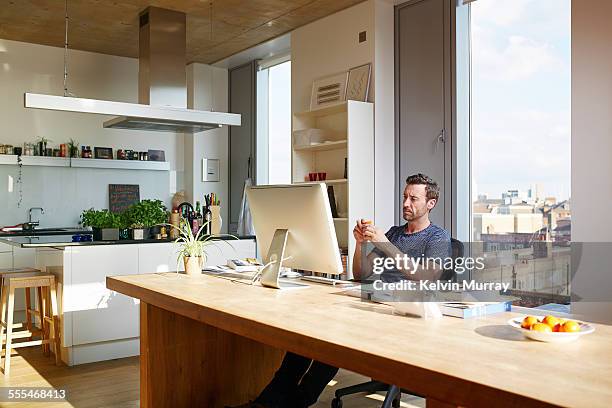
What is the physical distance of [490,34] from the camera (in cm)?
450

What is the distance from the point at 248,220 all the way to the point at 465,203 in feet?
9.84

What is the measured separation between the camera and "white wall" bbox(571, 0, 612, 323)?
11.9 feet

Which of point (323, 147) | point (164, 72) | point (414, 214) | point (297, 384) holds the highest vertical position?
point (164, 72)

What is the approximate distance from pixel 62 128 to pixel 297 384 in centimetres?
488

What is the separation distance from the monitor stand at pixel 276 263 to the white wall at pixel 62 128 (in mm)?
4497

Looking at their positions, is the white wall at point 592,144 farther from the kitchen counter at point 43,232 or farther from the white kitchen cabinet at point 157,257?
the kitchen counter at point 43,232

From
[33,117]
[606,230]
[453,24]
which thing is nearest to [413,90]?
[453,24]

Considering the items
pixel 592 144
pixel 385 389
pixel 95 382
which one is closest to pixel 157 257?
pixel 95 382

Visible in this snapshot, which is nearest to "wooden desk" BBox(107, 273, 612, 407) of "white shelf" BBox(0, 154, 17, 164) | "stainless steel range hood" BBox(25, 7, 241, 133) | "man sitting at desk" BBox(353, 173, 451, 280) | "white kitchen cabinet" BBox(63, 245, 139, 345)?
"man sitting at desk" BBox(353, 173, 451, 280)

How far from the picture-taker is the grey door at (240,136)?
23.2 ft

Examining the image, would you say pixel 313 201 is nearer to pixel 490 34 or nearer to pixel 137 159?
pixel 490 34

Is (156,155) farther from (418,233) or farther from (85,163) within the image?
(418,233)

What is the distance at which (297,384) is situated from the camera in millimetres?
2867

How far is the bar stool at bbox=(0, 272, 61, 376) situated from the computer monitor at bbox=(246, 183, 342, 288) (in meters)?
2.11
